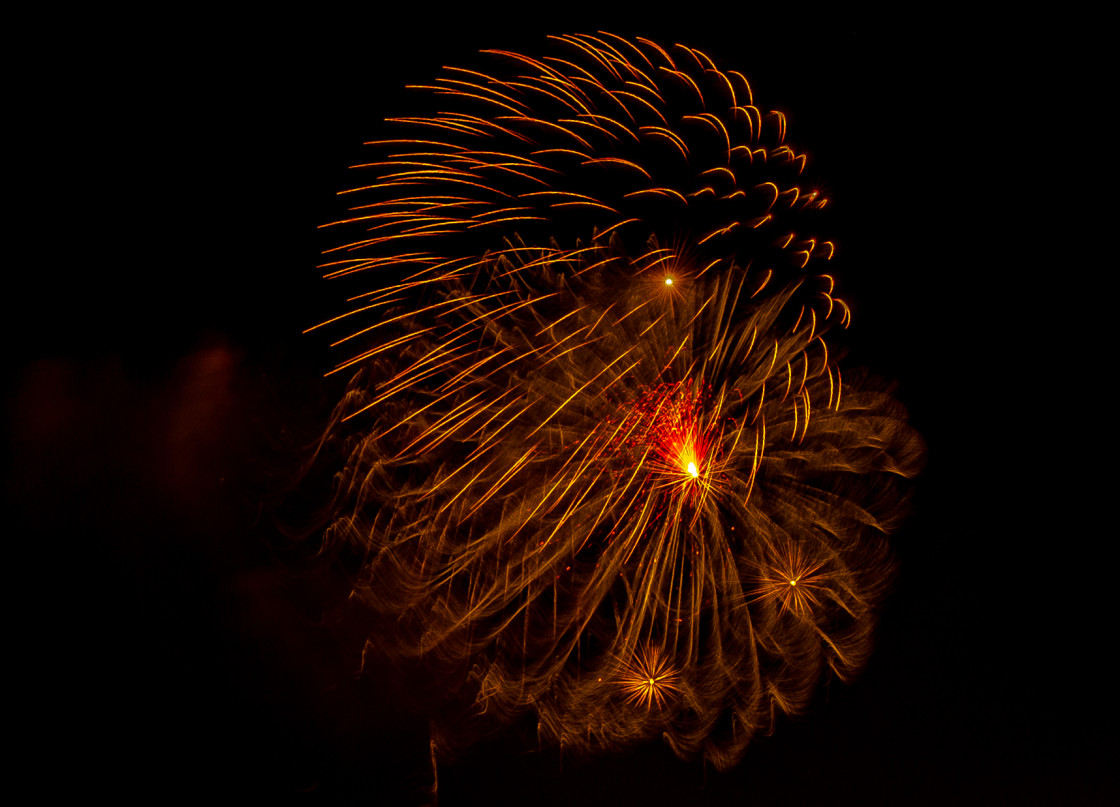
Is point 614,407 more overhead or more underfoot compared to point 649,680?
more overhead

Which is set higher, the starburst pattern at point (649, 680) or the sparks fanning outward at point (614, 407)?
the sparks fanning outward at point (614, 407)

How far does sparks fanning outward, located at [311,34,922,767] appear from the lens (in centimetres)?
430

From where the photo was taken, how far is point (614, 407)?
4.62 m

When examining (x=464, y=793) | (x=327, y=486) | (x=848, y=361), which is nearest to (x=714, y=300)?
(x=848, y=361)

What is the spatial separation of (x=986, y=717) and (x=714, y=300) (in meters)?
2.76

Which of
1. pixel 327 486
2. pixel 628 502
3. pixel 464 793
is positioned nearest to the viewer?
pixel 464 793

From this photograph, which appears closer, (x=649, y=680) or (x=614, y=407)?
(x=649, y=680)

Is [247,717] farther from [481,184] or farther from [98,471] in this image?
[481,184]

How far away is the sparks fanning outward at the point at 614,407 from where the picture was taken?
4297mm

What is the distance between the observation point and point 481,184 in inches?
176

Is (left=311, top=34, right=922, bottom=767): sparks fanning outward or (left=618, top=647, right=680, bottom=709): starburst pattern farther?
(left=618, top=647, right=680, bottom=709): starburst pattern

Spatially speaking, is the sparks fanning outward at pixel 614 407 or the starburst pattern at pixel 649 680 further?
the starburst pattern at pixel 649 680

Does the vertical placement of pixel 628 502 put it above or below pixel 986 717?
above

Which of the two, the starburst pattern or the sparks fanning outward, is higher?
the sparks fanning outward
